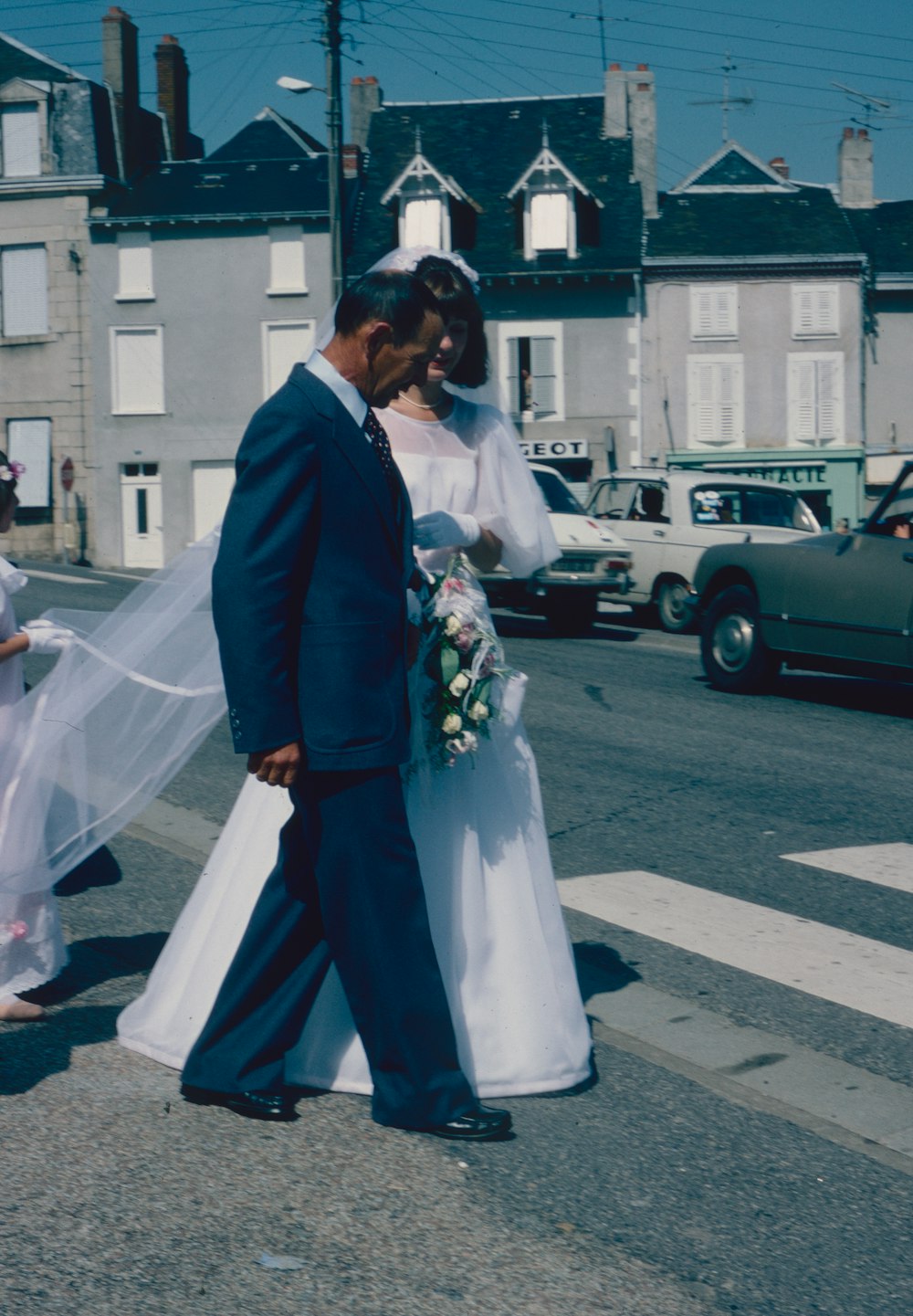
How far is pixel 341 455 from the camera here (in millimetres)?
3580

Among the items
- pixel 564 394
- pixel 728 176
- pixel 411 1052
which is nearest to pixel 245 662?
pixel 411 1052

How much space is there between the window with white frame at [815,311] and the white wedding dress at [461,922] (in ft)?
118

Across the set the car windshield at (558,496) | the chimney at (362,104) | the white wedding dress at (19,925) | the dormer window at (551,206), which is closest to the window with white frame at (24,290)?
the chimney at (362,104)

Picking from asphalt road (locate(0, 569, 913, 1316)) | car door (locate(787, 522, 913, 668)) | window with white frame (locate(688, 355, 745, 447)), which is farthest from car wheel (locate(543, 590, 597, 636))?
window with white frame (locate(688, 355, 745, 447))

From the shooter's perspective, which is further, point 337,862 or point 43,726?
point 43,726

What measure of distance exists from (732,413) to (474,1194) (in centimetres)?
3627

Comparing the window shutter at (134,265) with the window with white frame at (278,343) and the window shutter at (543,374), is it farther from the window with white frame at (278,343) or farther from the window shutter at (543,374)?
the window shutter at (543,374)

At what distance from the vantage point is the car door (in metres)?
11.1

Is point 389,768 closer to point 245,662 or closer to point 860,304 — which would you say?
point 245,662

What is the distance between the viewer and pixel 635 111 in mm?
40469

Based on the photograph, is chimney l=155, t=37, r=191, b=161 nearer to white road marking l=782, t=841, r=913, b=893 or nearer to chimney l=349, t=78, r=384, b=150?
chimney l=349, t=78, r=384, b=150

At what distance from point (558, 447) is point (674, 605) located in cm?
2017

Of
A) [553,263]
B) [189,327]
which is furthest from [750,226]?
[189,327]

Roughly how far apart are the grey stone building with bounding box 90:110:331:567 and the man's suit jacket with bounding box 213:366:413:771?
3477 centimetres
